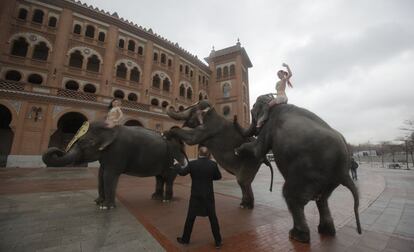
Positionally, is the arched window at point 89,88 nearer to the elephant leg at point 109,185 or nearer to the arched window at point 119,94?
the arched window at point 119,94

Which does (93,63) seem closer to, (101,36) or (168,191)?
(101,36)

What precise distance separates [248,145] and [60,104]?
18.6 meters

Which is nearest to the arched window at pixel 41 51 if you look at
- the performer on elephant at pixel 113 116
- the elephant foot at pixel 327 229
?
the performer on elephant at pixel 113 116

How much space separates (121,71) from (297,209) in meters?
24.7

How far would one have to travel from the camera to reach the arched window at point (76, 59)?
20.7 m

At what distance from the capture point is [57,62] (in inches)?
750

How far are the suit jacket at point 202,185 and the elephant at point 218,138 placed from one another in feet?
5.11

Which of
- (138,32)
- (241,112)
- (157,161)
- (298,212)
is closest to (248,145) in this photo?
(298,212)

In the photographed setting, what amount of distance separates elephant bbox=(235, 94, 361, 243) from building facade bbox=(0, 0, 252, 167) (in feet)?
60.6

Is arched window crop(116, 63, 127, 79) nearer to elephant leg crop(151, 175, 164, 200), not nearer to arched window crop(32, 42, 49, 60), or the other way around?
arched window crop(32, 42, 49, 60)

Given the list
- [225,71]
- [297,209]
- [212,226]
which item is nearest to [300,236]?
[297,209]

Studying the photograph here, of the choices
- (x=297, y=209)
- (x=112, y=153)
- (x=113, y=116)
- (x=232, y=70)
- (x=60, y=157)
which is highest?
(x=232, y=70)

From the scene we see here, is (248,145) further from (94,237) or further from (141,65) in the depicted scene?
(141,65)

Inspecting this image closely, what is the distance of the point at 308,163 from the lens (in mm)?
2922
